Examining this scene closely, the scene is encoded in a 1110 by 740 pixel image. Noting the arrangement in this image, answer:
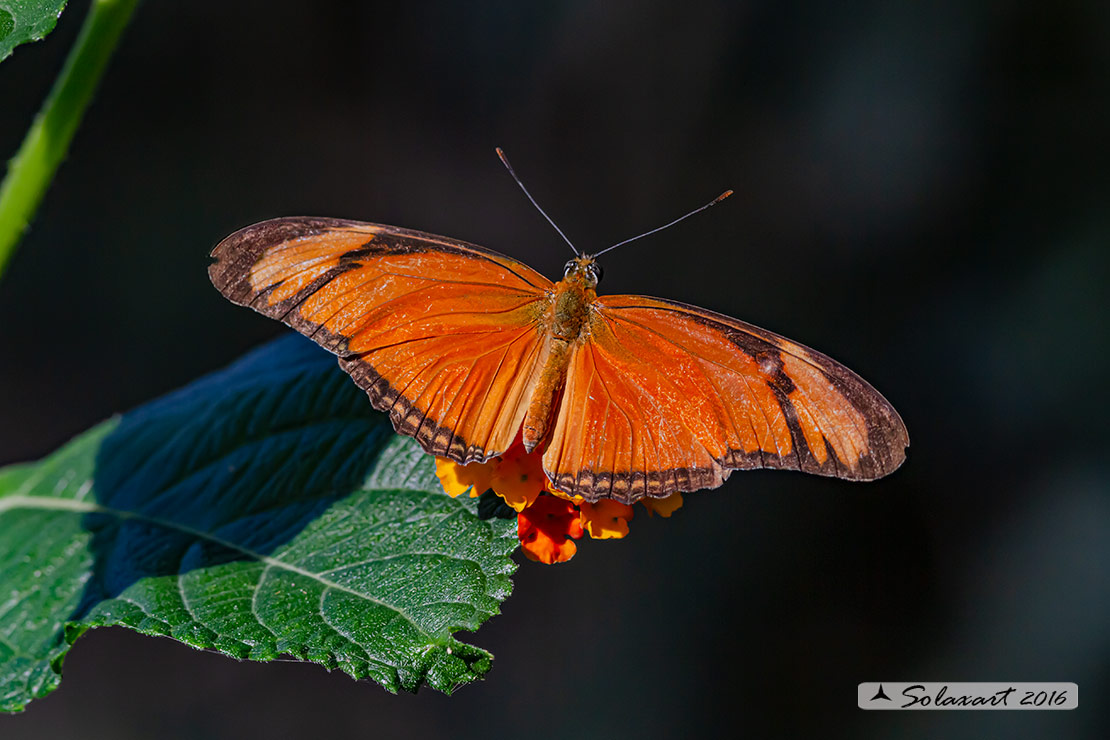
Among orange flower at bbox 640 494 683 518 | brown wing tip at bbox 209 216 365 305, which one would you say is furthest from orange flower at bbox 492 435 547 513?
brown wing tip at bbox 209 216 365 305

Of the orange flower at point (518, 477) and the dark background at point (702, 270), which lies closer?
the orange flower at point (518, 477)

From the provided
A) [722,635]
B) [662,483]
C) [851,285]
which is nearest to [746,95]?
[851,285]

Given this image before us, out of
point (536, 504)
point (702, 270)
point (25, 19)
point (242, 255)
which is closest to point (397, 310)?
point (242, 255)

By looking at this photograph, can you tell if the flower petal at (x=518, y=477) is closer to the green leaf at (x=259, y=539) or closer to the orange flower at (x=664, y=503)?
the green leaf at (x=259, y=539)

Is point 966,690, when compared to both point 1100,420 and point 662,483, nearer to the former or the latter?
point 1100,420

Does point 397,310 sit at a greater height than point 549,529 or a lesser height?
greater

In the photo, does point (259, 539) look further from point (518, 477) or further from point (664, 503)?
point (664, 503)

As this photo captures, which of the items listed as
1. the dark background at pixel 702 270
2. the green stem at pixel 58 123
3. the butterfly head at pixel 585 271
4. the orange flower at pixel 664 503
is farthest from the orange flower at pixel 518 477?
the dark background at pixel 702 270
